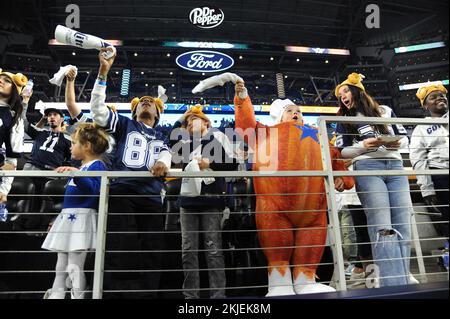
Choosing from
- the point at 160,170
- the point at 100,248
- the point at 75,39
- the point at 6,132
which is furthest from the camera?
the point at 6,132

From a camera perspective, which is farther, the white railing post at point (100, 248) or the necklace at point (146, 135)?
the necklace at point (146, 135)

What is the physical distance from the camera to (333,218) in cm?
158

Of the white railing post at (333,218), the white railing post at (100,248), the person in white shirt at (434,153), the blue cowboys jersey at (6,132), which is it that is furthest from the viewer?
the person in white shirt at (434,153)

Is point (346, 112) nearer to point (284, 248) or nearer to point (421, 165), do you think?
point (421, 165)

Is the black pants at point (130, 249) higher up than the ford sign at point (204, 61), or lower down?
lower down

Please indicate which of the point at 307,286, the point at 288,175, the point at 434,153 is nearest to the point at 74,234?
the point at 288,175

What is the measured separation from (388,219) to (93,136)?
5.52 ft

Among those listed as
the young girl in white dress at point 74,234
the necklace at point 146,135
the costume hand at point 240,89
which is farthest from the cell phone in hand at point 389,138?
the young girl in white dress at point 74,234

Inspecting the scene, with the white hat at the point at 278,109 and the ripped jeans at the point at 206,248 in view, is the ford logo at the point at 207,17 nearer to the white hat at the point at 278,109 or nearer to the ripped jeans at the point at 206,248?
the white hat at the point at 278,109

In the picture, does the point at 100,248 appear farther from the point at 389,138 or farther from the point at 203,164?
the point at 389,138

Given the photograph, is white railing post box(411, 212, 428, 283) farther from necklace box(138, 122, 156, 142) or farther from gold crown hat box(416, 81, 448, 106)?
necklace box(138, 122, 156, 142)

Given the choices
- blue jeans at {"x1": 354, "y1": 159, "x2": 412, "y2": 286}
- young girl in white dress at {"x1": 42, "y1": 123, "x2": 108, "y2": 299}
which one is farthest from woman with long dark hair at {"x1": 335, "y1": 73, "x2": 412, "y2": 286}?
young girl in white dress at {"x1": 42, "y1": 123, "x2": 108, "y2": 299}

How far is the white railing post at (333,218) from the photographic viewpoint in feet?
4.95

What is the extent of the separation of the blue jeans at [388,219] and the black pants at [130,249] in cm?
110
